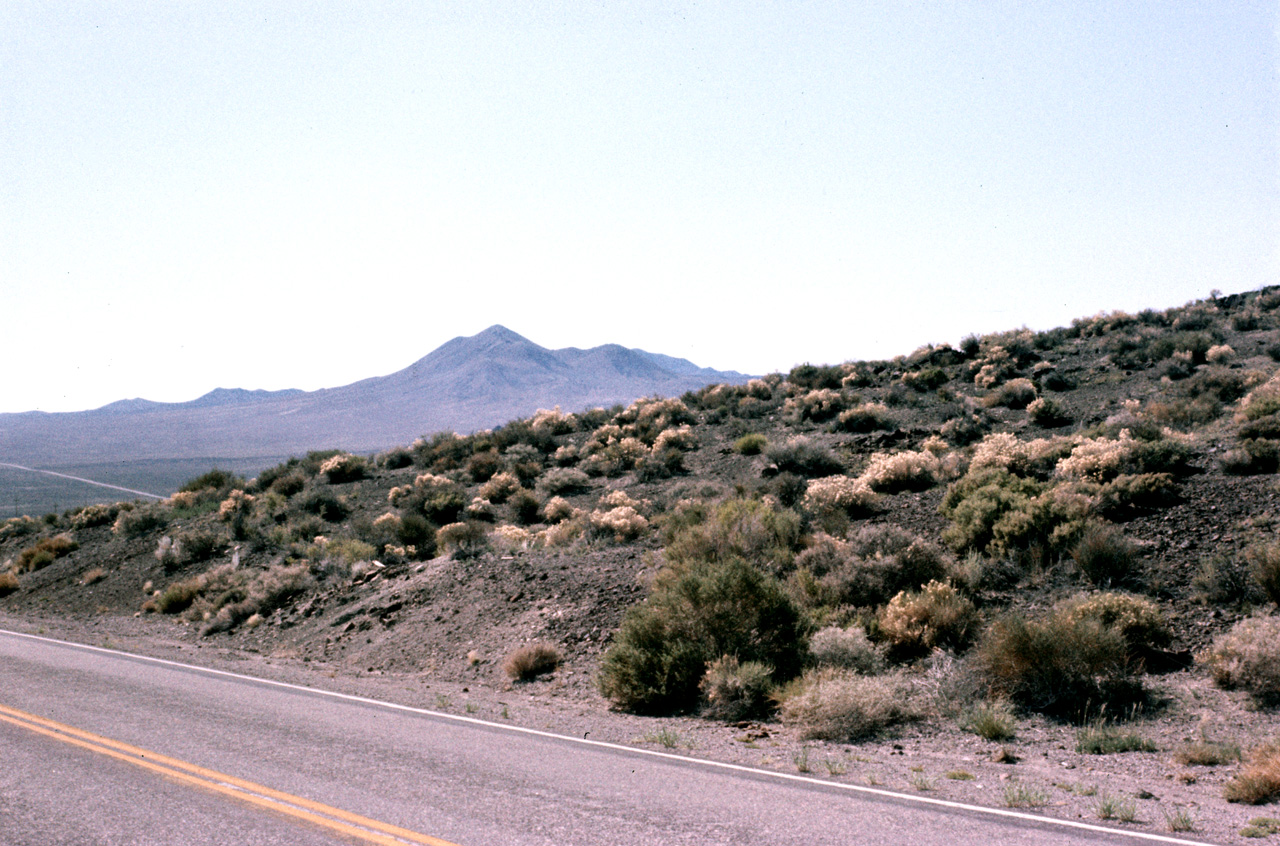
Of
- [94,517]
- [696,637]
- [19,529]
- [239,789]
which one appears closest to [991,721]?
[696,637]

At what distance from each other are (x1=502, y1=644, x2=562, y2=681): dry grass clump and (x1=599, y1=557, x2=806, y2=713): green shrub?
2118 millimetres

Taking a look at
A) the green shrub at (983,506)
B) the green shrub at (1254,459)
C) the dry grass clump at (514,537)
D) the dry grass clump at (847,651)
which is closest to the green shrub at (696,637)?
the dry grass clump at (847,651)

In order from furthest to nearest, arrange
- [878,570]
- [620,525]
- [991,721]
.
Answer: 1. [620,525]
2. [878,570]
3. [991,721]

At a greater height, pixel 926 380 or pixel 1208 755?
pixel 926 380

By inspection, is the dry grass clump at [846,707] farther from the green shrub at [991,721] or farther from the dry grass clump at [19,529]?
the dry grass clump at [19,529]

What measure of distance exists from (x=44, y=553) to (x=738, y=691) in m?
32.1

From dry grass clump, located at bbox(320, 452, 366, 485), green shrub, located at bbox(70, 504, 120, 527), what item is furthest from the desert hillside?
dry grass clump, located at bbox(320, 452, 366, 485)

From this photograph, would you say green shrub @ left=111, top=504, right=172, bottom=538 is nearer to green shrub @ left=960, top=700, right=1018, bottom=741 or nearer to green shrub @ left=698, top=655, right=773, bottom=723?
green shrub @ left=698, top=655, right=773, bottom=723

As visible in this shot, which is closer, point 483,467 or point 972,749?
point 972,749

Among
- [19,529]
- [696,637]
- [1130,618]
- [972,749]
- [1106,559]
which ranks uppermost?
[1106,559]

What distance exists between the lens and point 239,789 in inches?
253

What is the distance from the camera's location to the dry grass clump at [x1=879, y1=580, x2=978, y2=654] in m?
11.1

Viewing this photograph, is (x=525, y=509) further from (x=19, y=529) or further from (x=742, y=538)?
(x=19, y=529)

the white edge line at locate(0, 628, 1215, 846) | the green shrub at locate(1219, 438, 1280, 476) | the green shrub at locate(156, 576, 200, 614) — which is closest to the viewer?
the white edge line at locate(0, 628, 1215, 846)
